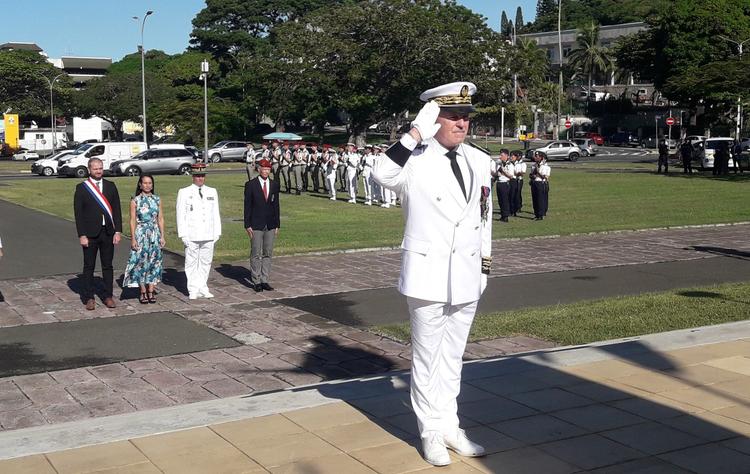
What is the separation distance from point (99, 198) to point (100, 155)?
38.4 metres

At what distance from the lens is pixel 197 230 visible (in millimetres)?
12531

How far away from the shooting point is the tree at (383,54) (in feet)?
206

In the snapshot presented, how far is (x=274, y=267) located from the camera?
1541cm

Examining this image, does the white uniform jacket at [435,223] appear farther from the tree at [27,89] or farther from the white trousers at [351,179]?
the tree at [27,89]

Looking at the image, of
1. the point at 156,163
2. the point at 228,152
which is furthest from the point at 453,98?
the point at 228,152

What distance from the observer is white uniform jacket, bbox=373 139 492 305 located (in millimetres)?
5344

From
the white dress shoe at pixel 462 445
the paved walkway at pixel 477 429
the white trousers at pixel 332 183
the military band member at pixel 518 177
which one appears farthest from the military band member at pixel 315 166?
the white dress shoe at pixel 462 445

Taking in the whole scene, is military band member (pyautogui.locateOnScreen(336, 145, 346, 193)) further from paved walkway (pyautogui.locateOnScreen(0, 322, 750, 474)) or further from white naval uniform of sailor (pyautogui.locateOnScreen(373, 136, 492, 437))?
white naval uniform of sailor (pyautogui.locateOnScreen(373, 136, 492, 437))

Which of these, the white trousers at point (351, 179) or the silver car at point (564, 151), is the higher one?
the silver car at point (564, 151)

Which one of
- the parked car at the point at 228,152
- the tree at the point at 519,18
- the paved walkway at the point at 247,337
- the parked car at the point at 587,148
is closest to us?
the paved walkway at the point at 247,337

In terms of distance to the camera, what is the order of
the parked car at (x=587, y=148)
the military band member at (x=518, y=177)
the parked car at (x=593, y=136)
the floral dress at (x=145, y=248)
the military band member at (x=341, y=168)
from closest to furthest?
the floral dress at (x=145, y=248)
the military band member at (x=518, y=177)
the military band member at (x=341, y=168)
the parked car at (x=587, y=148)
the parked car at (x=593, y=136)

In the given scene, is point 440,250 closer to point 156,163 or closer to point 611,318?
point 611,318

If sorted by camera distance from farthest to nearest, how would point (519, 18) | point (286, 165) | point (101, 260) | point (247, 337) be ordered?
point (519, 18) → point (286, 165) → point (101, 260) → point (247, 337)

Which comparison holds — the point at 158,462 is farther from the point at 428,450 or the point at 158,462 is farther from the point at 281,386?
the point at 281,386
